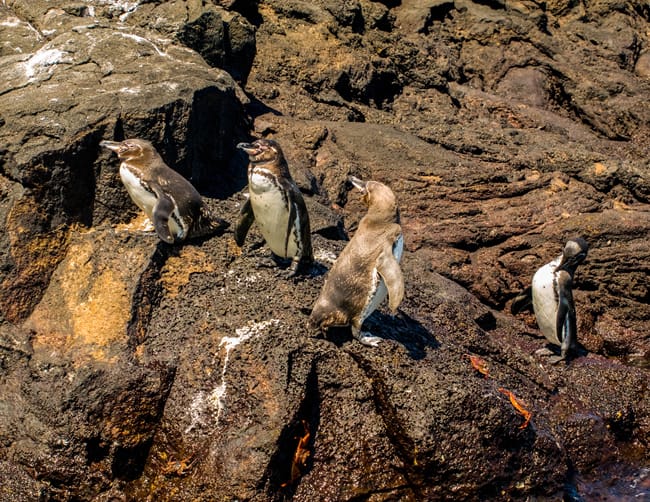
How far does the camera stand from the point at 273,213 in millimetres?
6352

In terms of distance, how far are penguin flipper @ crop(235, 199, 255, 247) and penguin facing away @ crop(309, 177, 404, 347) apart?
1.19m

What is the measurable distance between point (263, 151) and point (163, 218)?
108 centimetres

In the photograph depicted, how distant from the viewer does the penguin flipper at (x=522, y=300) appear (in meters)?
8.27

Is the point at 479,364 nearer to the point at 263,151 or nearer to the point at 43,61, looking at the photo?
the point at 263,151

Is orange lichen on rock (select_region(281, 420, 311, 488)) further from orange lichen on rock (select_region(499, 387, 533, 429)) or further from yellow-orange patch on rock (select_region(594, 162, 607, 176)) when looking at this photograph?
yellow-orange patch on rock (select_region(594, 162, 607, 176))

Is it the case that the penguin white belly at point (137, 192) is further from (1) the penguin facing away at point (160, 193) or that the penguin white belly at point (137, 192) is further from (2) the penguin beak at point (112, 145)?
(2) the penguin beak at point (112, 145)

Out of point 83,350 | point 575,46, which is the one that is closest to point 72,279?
point 83,350

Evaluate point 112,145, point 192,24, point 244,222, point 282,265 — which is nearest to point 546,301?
point 282,265

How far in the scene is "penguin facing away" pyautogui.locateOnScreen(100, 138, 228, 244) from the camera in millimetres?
6379

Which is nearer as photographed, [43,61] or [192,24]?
[43,61]

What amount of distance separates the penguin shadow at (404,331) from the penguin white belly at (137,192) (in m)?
2.25

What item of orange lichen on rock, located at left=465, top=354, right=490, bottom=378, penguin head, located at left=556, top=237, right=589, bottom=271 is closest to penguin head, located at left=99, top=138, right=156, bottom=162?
orange lichen on rock, located at left=465, top=354, right=490, bottom=378

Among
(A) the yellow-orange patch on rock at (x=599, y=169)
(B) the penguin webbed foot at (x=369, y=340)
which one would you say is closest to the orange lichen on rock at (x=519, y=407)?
(B) the penguin webbed foot at (x=369, y=340)

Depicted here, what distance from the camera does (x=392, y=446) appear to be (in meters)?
5.46
